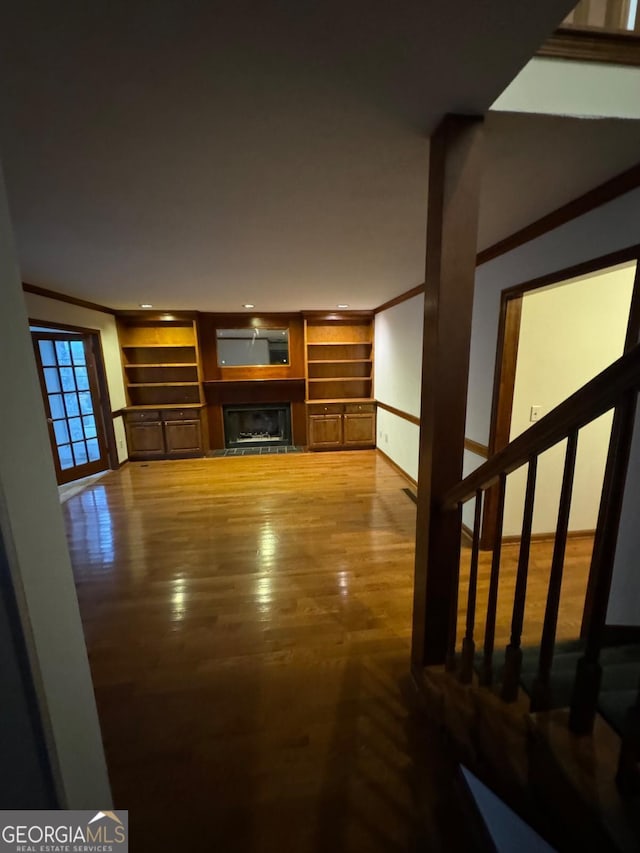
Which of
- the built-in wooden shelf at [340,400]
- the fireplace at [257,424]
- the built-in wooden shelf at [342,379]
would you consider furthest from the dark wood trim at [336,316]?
the fireplace at [257,424]

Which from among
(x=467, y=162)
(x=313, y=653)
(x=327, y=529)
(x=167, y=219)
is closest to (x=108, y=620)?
(x=313, y=653)

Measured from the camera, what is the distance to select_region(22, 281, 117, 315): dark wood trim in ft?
10.9

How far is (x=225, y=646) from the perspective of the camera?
181 centimetres

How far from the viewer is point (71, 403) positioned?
4301 mm

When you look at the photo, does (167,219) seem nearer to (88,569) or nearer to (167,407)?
(88,569)

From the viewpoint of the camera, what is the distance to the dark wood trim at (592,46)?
1029 millimetres

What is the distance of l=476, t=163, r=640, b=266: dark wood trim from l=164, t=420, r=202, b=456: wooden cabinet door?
4.59 meters

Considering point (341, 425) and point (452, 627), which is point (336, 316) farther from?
point (452, 627)

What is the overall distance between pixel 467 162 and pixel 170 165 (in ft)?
3.72

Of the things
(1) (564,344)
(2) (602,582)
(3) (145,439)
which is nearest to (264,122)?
(2) (602,582)

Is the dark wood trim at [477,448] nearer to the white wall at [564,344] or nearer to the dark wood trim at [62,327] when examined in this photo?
the white wall at [564,344]

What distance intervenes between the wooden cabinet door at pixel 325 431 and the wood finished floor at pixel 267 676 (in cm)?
216

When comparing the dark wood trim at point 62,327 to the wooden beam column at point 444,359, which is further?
the dark wood trim at point 62,327

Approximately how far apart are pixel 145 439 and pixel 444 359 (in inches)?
204
